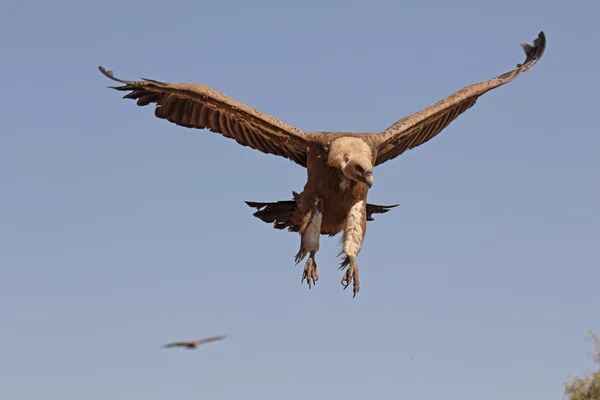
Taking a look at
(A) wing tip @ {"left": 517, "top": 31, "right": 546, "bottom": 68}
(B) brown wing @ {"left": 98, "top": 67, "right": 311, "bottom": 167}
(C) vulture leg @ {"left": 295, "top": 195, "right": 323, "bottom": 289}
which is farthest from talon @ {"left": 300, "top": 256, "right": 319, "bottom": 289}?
(A) wing tip @ {"left": 517, "top": 31, "right": 546, "bottom": 68}

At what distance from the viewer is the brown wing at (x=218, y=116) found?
1338 centimetres

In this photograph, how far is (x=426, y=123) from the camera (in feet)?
46.8

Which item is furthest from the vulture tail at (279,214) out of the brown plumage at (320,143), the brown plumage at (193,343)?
the brown plumage at (193,343)

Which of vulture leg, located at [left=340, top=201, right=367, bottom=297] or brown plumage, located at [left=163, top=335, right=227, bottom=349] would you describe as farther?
vulture leg, located at [left=340, top=201, right=367, bottom=297]

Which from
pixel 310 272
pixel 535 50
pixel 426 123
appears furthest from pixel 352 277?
pixel 535 50

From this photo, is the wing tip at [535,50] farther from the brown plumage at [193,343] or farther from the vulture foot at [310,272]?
the brown plumage at [193,343]

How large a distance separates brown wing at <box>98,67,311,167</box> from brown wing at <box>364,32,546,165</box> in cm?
106

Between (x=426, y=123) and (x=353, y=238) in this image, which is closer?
(x=353, y=238)

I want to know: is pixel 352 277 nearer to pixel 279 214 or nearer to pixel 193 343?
pixel 279 214

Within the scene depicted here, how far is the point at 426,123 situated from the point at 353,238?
92.7 inches

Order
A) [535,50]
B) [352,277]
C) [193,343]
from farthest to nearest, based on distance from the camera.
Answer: [535,50], [352,277], [193,343]

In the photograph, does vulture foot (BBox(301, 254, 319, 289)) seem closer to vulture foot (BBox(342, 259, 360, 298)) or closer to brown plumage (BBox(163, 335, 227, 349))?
vulture foot (BBox(342, 259, 360, 298))

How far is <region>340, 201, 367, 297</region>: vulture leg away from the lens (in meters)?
12.3

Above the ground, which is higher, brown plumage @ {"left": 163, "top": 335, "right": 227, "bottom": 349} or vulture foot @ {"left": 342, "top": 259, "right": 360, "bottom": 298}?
vulture foot @ {"left": 342, "top": 259, "right": 360, "bottom": 298}
